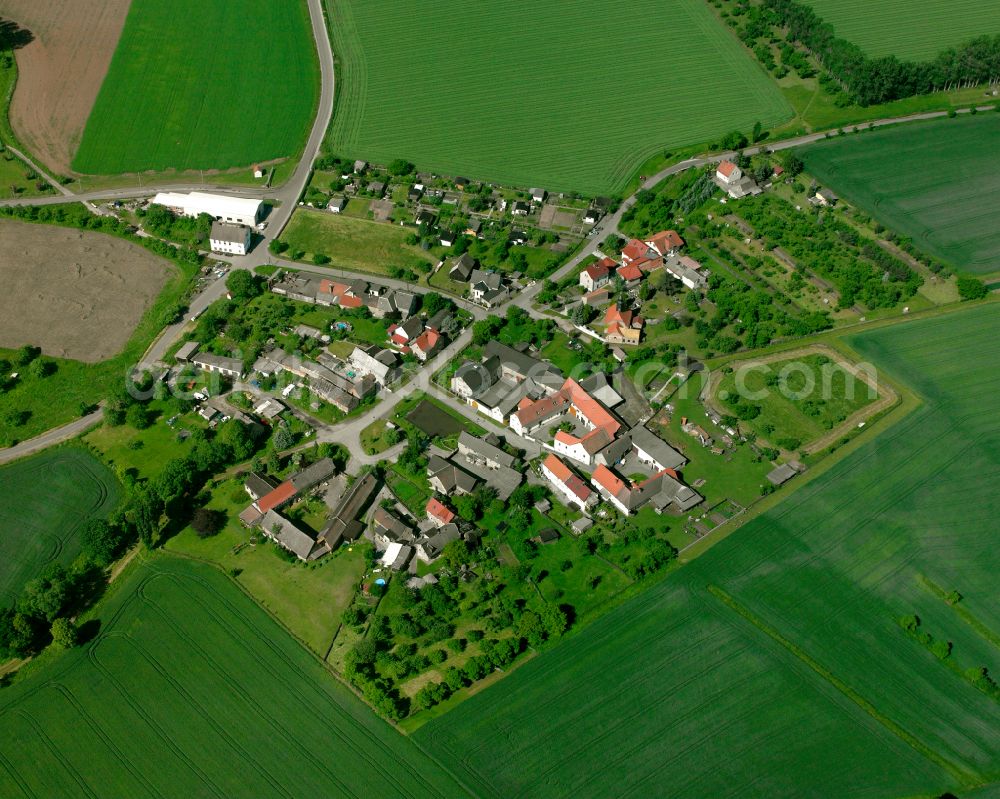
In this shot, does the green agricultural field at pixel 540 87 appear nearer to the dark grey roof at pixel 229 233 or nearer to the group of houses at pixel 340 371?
the dark grey roof at pixel 229 233

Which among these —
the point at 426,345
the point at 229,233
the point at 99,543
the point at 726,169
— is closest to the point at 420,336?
the point at 426,345

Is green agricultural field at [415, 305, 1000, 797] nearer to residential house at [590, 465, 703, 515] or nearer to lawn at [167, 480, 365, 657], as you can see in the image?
residential house at [590, 465, 703, 515]

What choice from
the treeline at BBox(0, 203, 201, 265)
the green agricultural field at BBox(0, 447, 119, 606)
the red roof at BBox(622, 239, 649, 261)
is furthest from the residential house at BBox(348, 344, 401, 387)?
the red roof at BBox(622, 239, 649, 261)

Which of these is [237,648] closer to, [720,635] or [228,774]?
[228,774]

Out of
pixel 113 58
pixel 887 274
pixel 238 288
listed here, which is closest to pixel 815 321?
pixel 887 274

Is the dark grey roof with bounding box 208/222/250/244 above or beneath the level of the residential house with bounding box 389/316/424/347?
A: above

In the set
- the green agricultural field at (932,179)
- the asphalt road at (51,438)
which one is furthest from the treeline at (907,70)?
the asphalt road at (51,438)

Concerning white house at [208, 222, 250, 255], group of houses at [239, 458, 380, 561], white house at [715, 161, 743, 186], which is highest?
white house at [715, 161, 743, 186]
